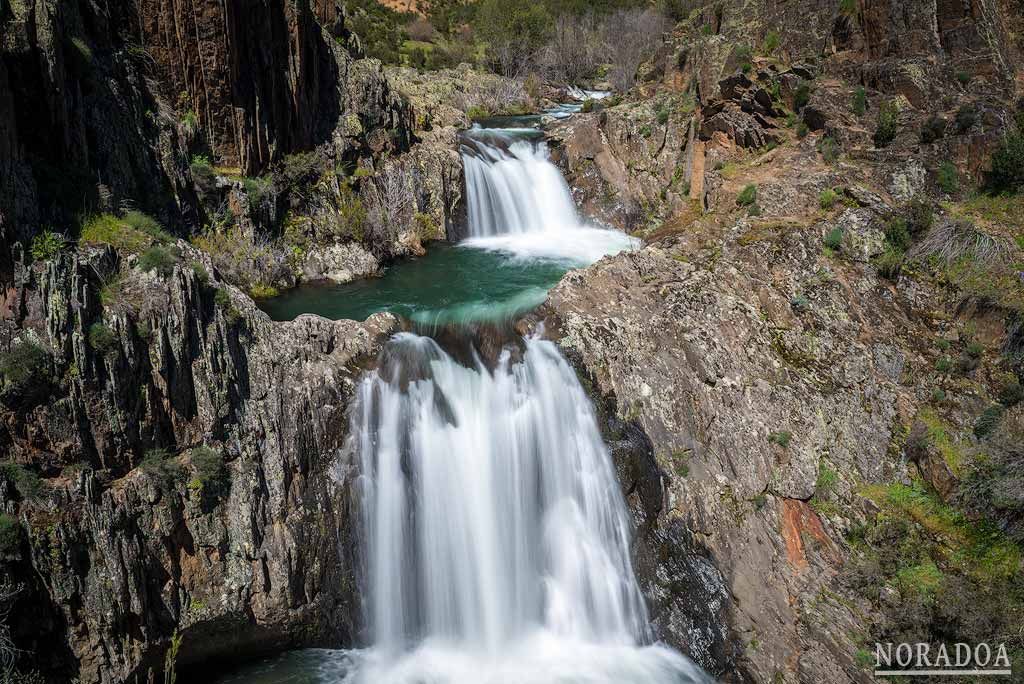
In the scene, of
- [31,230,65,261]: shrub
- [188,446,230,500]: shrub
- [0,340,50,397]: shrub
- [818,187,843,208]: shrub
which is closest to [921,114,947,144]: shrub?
[818,187,843,208]: shrub

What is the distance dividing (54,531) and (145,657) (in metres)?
2.55

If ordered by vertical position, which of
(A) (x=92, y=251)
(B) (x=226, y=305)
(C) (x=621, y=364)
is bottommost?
(C) (x=621, y=364)

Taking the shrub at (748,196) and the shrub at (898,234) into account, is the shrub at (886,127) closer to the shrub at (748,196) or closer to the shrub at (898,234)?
the shrub at (898,234)

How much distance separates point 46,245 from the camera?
10617mm

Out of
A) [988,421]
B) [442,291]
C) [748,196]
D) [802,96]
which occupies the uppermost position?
[802,96]

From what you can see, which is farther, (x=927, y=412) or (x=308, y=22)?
(x=308, y=22)

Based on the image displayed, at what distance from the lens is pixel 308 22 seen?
2356 cm

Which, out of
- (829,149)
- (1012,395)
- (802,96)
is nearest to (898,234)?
(829,149)

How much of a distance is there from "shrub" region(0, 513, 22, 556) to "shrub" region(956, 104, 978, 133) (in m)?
24.0

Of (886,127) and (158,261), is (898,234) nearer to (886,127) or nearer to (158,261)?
(886,127)

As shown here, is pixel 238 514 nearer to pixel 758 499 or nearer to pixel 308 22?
pixel 758 499

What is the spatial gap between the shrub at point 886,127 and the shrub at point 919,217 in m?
2.81

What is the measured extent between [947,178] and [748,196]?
17.9 ft

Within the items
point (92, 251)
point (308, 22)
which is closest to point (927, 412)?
point (92, 251)
